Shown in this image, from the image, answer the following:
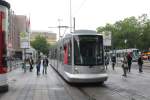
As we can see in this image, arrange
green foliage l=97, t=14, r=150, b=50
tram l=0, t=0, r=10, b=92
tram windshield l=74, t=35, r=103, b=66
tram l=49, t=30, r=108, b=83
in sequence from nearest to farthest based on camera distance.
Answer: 1. tram l=0, t=0, r=10, b=92
2. tram l=49, t=30, r=108, b=83
3. tram windshield l=74, t=35, r=103, b=66
4. green foliage l=97, t=14, r=150, b=50

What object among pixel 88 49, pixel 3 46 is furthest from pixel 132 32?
pixel 3 46

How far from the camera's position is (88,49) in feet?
66.2

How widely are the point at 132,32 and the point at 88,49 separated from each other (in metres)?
90.0

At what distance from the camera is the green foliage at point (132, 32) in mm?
97250

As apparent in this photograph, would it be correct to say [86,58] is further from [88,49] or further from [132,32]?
[132,32]

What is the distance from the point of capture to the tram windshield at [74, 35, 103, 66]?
19.9 m

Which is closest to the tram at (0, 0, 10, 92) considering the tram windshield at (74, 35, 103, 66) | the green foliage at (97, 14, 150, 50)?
the tram windshield at (74, 35, 103, 66)

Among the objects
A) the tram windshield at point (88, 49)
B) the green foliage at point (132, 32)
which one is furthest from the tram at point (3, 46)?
the green foliage at point (132, 32)

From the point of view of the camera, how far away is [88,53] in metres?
20.2

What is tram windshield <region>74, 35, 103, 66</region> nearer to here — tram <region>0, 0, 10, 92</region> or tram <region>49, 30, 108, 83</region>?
tram <region>49, 30, 108, 83</region>

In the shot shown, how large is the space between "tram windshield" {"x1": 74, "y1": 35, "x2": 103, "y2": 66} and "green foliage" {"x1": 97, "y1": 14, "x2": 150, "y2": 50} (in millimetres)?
70528

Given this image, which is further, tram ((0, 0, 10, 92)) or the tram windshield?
the tram windshield

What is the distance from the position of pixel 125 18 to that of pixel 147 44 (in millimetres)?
30961

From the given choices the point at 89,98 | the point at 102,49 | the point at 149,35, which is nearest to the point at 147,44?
the point at 149,35
